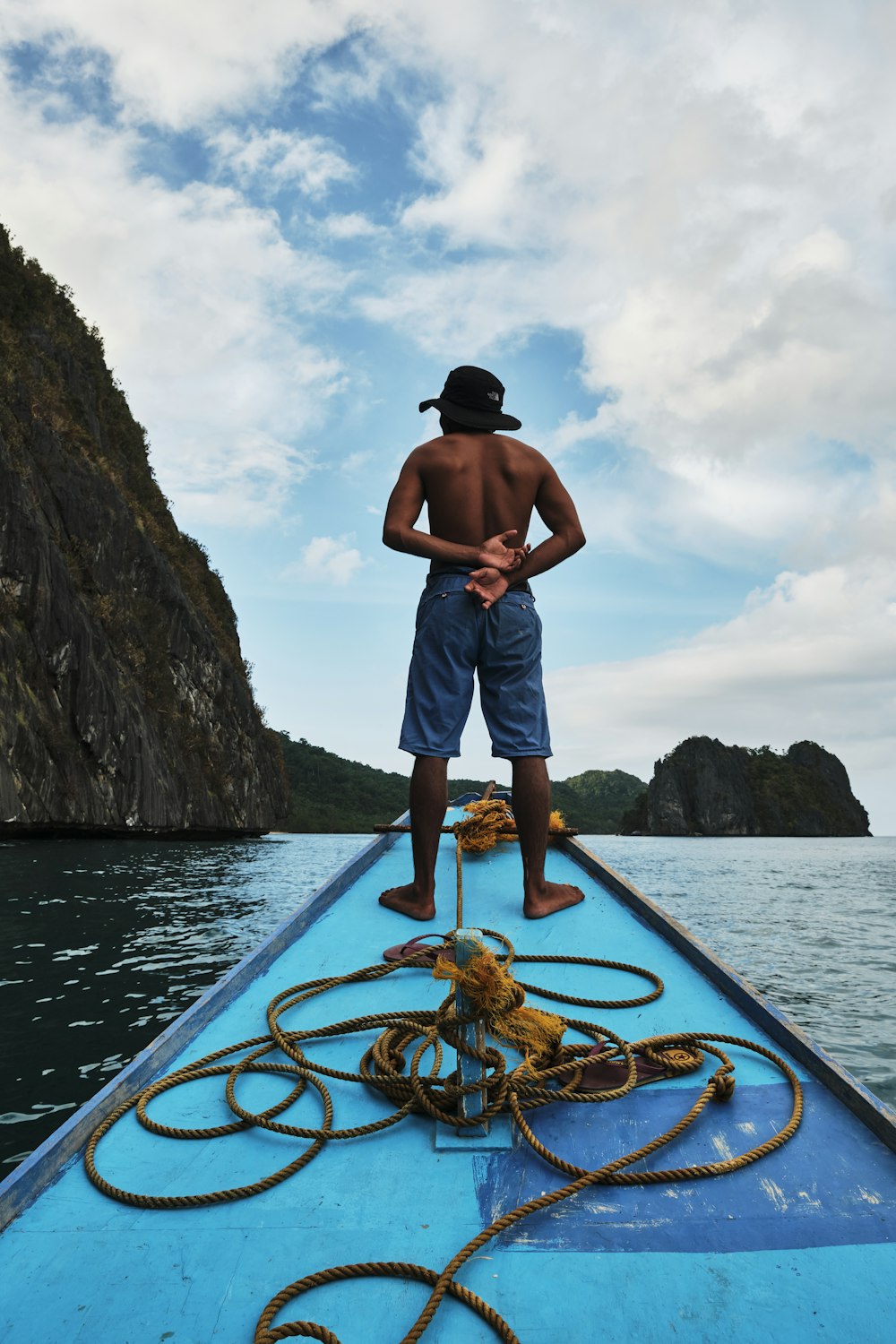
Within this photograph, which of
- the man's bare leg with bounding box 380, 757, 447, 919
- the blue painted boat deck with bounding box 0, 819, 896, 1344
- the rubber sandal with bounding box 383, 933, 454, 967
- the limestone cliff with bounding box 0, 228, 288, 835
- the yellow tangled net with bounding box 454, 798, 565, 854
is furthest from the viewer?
the limestone cliff with bounding box 0, 228, 288, 835

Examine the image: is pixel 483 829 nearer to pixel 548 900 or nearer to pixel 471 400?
pixel 548 900

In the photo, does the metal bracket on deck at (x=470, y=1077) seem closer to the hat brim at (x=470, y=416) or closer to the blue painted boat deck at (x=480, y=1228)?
the blue painted boat deck at (x=480, y=1228)

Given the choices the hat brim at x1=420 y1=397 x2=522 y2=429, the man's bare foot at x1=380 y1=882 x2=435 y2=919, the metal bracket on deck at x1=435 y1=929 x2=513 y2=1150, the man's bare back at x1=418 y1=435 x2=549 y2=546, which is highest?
the hat brim at x1=420 y1=397 x2=522 y2=429

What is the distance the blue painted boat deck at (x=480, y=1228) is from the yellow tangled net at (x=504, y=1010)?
0.14 metres

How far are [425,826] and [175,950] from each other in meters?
3.29

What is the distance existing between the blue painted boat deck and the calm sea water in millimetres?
1383

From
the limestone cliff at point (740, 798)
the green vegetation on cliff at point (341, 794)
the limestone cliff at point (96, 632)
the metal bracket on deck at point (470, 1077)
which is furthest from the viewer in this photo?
the limestone cliff at point (740, 798)

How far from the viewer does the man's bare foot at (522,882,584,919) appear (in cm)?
A: 341

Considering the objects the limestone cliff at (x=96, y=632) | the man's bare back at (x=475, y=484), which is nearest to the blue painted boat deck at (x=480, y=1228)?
the man's bare back at (x=475, y=484)

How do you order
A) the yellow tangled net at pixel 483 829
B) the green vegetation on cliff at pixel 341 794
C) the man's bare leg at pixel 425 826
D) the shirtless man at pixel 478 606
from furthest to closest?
the green vegetation on cliff at pixel 341 794
the yellow tangled net at pixel 483 829
the shirtless man at pixel 478 606
the man's bare leg at pixel 425 826

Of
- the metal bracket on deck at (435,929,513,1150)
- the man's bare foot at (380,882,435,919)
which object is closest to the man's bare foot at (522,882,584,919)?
the man's bare foot at (380,882,435,919)

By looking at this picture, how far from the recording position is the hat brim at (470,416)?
3625mm

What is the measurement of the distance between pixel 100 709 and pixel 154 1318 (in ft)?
77.1

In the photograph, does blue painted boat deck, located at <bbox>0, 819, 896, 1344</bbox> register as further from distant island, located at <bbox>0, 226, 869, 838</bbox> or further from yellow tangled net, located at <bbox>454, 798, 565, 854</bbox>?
distant island, located at <bbox>0, 226, 869, 838</bbox>
